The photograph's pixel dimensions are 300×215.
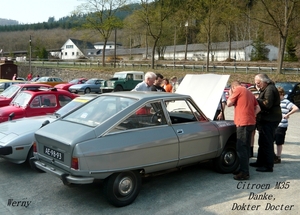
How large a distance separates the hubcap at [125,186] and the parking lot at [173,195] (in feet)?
0.73

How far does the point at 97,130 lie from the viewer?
4.52 meters

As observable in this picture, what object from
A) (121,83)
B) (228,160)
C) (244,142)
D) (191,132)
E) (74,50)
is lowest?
(228,160)

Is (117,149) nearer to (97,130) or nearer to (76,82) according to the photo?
(97,130)

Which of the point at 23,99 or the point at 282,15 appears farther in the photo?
the point at 282,15

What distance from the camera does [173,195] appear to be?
5164 millimetres

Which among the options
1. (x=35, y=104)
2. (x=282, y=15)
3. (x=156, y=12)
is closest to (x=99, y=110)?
(x=35, y=104)

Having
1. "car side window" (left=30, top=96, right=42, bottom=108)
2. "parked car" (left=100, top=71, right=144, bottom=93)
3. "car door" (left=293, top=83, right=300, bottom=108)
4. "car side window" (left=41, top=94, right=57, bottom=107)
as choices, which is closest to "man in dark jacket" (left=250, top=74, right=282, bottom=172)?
"car side window" (left=41, top=94, right=57, bottom=107)

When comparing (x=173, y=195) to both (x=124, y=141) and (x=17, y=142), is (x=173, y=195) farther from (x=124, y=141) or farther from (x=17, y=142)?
(x=17, y=142)

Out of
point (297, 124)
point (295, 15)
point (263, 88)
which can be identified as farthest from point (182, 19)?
point (263, 88)

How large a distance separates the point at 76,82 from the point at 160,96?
94.7 feet

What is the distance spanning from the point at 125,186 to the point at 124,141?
683 millimetres

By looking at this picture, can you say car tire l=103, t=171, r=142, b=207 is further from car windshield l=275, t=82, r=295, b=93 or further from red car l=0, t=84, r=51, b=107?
car windshield l=275, t=82, r=295, b=93

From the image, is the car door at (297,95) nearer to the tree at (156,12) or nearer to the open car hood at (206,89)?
the open car hood at (206,89)

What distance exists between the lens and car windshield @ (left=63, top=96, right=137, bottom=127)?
486 cm
